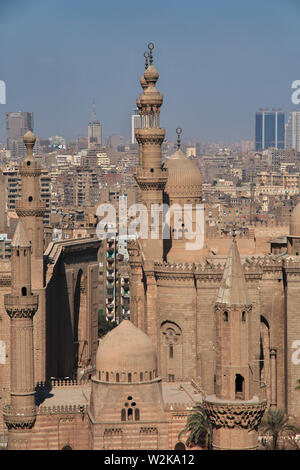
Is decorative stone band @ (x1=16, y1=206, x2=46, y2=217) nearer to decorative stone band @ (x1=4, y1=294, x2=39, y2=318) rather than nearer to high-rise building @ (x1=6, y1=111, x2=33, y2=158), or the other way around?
decorative stone band @ (x1=4, y1=294, x2=39, y2=318)

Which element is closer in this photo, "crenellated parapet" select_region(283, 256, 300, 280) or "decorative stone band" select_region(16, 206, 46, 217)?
"crenellated parapet" select_region(283, 256, 300, 280)

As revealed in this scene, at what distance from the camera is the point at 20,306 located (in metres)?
37.6

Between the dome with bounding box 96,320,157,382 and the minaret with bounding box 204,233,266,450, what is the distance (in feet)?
15.3

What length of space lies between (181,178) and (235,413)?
Result: 16347 millimetres

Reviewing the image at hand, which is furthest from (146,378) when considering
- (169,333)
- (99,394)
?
(169,333)

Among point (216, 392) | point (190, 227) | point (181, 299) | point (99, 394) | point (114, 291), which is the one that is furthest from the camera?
point (114, 291)

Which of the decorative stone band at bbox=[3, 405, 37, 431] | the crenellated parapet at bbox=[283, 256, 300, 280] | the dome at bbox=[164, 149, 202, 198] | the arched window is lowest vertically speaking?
the decorative stone band at bbox=[3, 405, 37, 431]

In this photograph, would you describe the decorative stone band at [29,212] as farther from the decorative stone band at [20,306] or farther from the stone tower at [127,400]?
the stone tower at [127,400]

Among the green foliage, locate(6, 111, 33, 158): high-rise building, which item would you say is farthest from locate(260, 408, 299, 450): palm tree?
locate(6, 111, 33, 158): high-rise building

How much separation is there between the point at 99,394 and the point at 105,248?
39.7 metres

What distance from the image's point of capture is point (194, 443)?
36250mm

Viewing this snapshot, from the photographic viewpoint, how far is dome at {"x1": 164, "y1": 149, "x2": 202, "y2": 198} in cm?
4656

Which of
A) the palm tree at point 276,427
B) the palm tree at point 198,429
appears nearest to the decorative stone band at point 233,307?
the palm tree at point 198,429

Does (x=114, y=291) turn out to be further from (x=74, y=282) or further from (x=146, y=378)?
(x=146, y=378)
